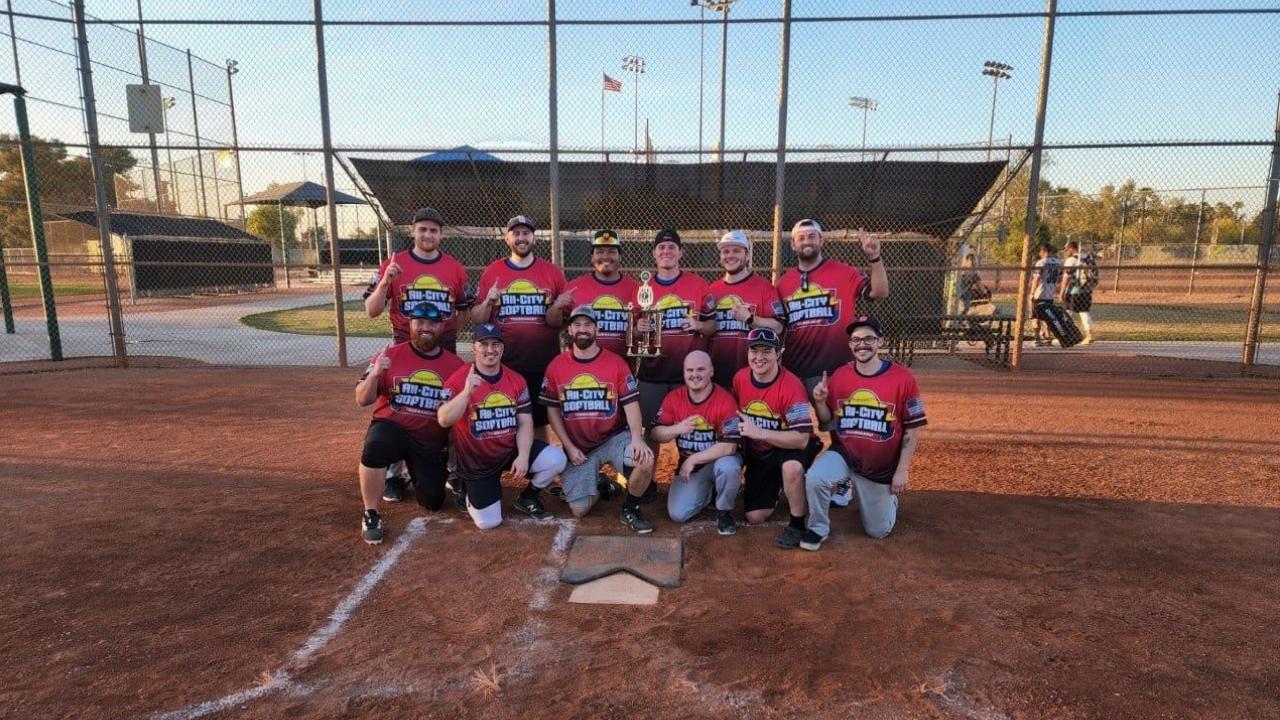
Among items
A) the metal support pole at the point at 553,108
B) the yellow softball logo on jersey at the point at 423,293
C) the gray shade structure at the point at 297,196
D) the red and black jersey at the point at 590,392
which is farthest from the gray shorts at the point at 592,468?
the gray shade structure at the point at 297,196

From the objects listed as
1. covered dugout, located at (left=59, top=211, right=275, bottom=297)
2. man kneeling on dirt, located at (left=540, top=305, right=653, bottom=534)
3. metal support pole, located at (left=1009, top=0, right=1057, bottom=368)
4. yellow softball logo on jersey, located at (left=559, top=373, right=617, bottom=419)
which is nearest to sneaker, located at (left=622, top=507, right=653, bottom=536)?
man kneeling on dirt, located at (left=540, top=305, right=653, bottom=534)

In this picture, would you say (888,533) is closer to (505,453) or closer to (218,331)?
(505,453)

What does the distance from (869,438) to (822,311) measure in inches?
40.7

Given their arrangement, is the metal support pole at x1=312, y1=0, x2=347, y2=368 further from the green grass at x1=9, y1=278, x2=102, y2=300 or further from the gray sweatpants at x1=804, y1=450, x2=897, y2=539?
the green grass at x1=9, y1=278, x2=102, y2=300

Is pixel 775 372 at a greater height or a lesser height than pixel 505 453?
greater

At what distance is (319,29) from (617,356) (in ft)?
24.8

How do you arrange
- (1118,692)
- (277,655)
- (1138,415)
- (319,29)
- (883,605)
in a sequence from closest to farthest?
(1118,692)
(277,655)
(883,605)
(1138,415)
(319,29)

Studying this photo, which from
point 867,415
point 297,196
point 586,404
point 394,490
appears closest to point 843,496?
point 867,415

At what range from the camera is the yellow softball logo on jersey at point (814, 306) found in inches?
193

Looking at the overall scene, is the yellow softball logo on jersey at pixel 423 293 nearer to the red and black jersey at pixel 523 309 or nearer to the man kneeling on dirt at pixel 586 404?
the red and black jersey at pixel 523 309

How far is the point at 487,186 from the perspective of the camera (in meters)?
13.6

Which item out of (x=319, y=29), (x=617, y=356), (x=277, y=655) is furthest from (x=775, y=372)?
(x=319, y=29)

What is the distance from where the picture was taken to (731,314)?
5039mm

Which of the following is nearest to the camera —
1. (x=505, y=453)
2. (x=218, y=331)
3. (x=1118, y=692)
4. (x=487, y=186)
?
(x=1118, y=692)
